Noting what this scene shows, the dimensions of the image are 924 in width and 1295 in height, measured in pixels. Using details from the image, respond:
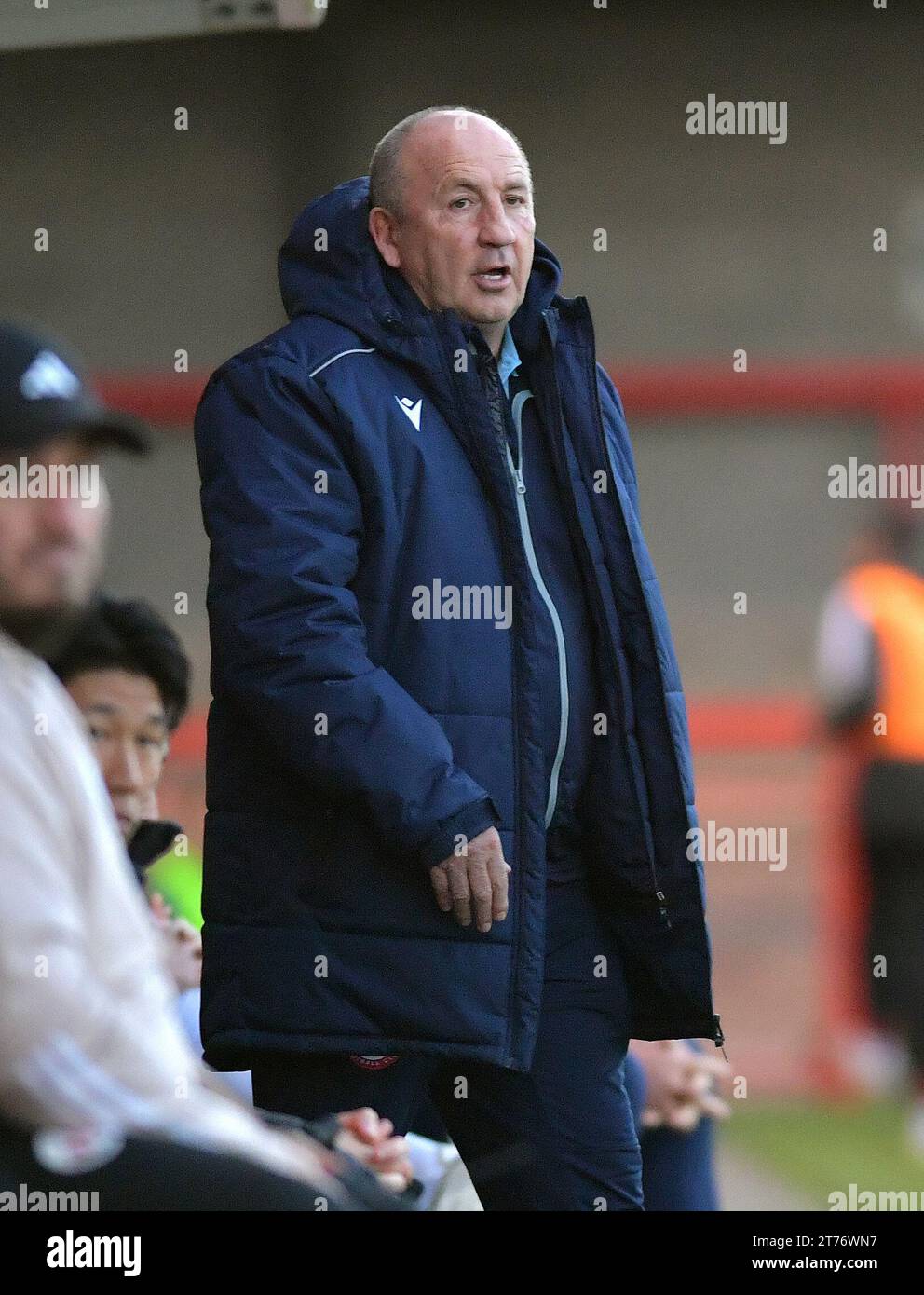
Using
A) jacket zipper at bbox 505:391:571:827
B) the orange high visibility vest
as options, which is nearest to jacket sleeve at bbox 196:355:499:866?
jacket zipper at bbox 505:391:571:827

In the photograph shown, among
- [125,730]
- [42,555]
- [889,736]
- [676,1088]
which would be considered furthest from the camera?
[889,736]

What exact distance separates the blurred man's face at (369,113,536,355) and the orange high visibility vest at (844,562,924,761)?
3480 mm

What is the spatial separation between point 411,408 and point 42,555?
3.12 ft

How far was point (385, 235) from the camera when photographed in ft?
9.64

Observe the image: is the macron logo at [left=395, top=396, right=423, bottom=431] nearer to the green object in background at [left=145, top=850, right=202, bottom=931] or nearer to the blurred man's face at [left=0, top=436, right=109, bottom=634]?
the blurred man's face at [left=0, top=436, right=109, bottom=634]

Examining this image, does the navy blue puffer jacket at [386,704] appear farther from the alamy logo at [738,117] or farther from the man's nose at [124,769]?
the alamy logo at [738,117]

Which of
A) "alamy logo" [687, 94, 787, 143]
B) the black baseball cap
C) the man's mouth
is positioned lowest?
the black baseball cap

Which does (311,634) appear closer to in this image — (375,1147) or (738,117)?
(375,1147)

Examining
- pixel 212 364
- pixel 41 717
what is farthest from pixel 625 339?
pixel 41 717

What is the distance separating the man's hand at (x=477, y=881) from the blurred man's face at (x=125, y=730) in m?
0.71

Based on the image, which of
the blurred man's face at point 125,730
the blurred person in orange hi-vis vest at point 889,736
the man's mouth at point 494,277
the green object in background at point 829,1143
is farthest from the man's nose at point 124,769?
the blurred person in orange hi-vis vest at point 889,736

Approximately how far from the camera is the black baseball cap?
6.32 ft

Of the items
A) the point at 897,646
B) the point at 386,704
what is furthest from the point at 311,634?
the point at 897,646

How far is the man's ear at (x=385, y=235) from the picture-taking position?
2.93 meters
